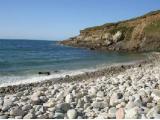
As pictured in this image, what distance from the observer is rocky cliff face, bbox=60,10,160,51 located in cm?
6128

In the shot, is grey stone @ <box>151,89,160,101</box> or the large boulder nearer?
grey stone @ <box>151,89,160,101</box>

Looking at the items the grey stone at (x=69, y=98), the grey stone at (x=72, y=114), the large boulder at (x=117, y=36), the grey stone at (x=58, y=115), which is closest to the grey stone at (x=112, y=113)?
the grey stone at (x=72, y=114)

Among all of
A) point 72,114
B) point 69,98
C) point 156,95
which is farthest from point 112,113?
point 69,98

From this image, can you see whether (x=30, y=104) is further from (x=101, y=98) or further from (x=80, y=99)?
(x=101, y=98)

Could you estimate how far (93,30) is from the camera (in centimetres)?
7969

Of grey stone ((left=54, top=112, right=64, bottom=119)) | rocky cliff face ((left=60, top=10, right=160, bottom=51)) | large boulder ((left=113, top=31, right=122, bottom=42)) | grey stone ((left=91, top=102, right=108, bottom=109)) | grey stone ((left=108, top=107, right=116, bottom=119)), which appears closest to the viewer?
grey stone ((left=108, top=107, right=116, bottom=119))

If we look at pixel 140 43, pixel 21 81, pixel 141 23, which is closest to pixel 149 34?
pixel 140 43

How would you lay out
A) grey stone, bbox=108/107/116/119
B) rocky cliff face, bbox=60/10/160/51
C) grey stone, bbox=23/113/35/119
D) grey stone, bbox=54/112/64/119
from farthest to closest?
rocky cliff face, bbox=60/10/160/51
grey stone, bbox=54/112/64/119
grey stone, bbox=23/113/35/119
grey stone, bbox=108/107/116/119

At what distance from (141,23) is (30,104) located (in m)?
62.0

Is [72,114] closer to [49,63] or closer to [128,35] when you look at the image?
[49,63]

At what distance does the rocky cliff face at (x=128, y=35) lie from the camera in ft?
201

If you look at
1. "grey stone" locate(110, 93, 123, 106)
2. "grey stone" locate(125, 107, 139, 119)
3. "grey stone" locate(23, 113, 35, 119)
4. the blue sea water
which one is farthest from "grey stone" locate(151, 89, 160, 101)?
the blue sea water

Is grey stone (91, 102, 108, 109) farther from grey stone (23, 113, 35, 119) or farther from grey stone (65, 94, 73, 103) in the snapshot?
grey stone (23, 113, 35, 119)

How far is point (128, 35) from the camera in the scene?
217ft
